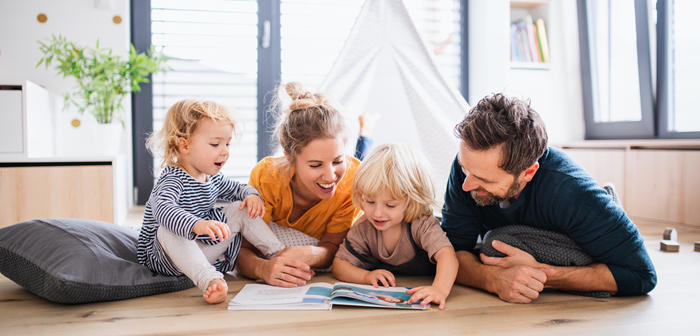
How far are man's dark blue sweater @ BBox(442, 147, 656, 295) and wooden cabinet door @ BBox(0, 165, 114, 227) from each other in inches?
70.4

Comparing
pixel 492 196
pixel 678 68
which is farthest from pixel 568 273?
pixel 678 68

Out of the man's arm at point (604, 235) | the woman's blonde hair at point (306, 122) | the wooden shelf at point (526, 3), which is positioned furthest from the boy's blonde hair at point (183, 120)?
the wooden shelf at point (526, 3)

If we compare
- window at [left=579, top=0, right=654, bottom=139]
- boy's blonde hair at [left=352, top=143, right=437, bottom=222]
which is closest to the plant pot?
boy's blonde hair at [left=352, top=143, right=437, bottom=222]

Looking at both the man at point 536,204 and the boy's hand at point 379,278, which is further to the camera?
the boy's hand at point 379,278

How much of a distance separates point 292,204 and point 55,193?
4.25 ft

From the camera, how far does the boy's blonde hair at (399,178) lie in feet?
4.01

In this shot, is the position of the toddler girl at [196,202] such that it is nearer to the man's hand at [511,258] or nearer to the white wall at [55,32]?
the man's hand at [511,258]

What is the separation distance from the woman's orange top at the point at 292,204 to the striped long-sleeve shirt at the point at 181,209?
90 millimetres

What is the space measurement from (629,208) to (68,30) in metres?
3.27

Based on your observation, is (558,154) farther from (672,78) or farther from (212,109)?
(672,78)

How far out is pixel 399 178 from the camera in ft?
4.01

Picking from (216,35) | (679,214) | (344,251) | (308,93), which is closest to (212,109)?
(308,93)

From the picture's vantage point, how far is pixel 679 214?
2326mm

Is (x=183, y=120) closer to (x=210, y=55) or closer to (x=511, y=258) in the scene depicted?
(x=511, y=258)
